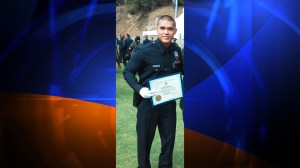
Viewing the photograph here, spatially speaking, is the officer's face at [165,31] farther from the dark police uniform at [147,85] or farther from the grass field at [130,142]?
the grass field at [130,142]

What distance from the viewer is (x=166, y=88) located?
3650 millimetres

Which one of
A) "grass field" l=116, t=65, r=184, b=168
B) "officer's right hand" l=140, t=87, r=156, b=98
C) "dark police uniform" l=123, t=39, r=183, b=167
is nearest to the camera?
"officer's right hand" l=140, t=87, r=156, b=98

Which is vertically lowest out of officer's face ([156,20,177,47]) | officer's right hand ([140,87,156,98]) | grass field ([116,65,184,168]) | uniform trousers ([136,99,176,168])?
grass field ([116,65,184,168])

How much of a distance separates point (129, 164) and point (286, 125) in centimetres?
192

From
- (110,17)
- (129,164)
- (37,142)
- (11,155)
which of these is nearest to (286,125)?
(129,164)

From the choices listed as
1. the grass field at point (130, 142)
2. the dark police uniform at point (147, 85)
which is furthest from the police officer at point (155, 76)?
the grass field at point (130, 142)

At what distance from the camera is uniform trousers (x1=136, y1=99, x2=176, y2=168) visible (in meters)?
3.76

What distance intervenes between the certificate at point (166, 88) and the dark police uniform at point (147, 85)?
0.36ft

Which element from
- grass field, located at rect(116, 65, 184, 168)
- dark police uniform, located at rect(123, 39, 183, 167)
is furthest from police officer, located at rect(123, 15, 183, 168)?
grass field, located at rect(116, 65, 184, 168)

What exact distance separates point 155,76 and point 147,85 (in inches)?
4.8

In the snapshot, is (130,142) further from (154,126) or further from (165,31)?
(165,31)

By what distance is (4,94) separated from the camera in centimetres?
386

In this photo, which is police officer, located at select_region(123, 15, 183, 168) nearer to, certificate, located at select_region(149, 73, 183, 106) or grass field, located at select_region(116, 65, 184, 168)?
certificate, located at select_region(149, 73, 183, 106)

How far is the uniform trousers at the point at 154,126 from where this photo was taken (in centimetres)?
376
